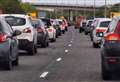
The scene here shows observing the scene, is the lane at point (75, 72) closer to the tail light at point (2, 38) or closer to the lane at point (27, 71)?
the lane at point (27, 71)

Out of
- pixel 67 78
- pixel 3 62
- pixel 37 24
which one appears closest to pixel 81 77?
pixel 67 78

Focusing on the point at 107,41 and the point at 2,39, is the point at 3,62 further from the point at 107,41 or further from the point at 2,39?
the point at 107,41

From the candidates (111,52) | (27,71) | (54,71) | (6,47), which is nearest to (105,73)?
(111,52)

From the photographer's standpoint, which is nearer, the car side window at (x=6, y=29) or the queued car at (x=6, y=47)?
the queued car at (x=6, y=47)

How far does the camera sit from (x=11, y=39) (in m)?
20.3

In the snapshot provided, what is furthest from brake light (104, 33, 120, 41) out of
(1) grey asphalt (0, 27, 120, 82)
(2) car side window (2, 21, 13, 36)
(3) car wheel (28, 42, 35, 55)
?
(3) car wheel (28, 42, 35, 55)

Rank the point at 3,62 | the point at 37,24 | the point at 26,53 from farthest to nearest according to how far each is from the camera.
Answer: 1. the point at 37,24
2. the point at 26,53
3. the point at 3,62

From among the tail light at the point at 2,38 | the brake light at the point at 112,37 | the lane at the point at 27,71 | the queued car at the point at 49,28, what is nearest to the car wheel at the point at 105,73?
the brake light at the point at 112,37

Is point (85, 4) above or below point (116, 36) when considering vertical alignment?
below

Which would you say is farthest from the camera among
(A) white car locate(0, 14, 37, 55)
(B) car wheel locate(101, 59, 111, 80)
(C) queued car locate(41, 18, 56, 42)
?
(C) queued car locate(41, 18, 56, 42)

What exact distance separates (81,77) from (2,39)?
3.29 m

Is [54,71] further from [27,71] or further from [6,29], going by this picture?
[6,29]

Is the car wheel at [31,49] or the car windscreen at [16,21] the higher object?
the car windscreen at [16,21]

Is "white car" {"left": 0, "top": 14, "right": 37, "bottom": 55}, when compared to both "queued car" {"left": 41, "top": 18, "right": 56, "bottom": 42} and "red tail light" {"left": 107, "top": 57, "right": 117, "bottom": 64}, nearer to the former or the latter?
"red tail light" {"left": 107, "top": 57, "right": 117, "bottom": 64}
